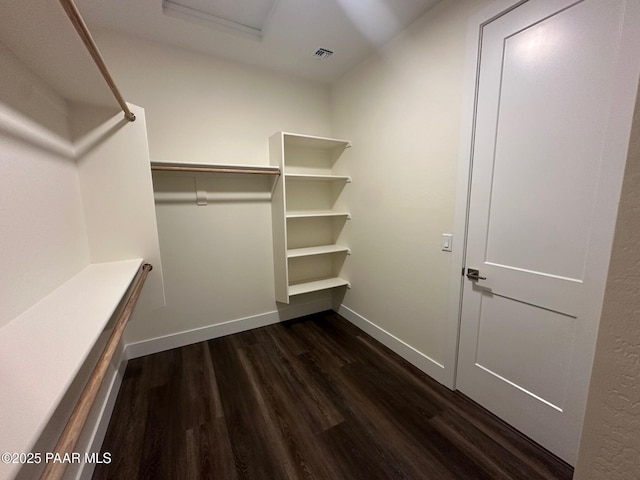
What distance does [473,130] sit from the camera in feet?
5.21

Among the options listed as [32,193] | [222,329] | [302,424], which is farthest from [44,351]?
[222,329]

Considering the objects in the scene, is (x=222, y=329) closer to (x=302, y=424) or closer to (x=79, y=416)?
(x=302, y=424)

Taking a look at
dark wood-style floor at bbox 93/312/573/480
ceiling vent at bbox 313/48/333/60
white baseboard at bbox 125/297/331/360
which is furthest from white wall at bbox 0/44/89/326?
ceiling vent at bbox 313/48/333/60

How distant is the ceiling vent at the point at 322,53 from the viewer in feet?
7.38

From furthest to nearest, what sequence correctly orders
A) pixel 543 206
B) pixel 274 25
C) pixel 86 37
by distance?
pixel 274 25 < pixel 543 206 < pixel 86 37

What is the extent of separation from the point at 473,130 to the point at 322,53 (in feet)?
5.07

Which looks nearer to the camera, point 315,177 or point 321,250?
point 315,177

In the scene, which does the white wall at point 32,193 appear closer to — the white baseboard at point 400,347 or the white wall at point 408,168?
the white wall at point 408,168

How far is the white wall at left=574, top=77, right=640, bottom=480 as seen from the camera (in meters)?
0.42

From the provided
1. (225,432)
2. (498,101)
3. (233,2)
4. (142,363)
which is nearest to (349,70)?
(233,2)

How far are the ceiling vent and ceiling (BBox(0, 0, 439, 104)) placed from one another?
0.03m

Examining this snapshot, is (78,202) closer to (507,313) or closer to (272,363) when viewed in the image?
(272,363)

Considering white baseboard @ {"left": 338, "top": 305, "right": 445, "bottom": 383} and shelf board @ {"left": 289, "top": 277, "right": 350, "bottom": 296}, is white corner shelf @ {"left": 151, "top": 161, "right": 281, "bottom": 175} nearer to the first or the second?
shelf board @ {"left": 289, "top": 277, "right": 350, "bottom": 296}

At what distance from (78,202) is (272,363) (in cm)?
178
